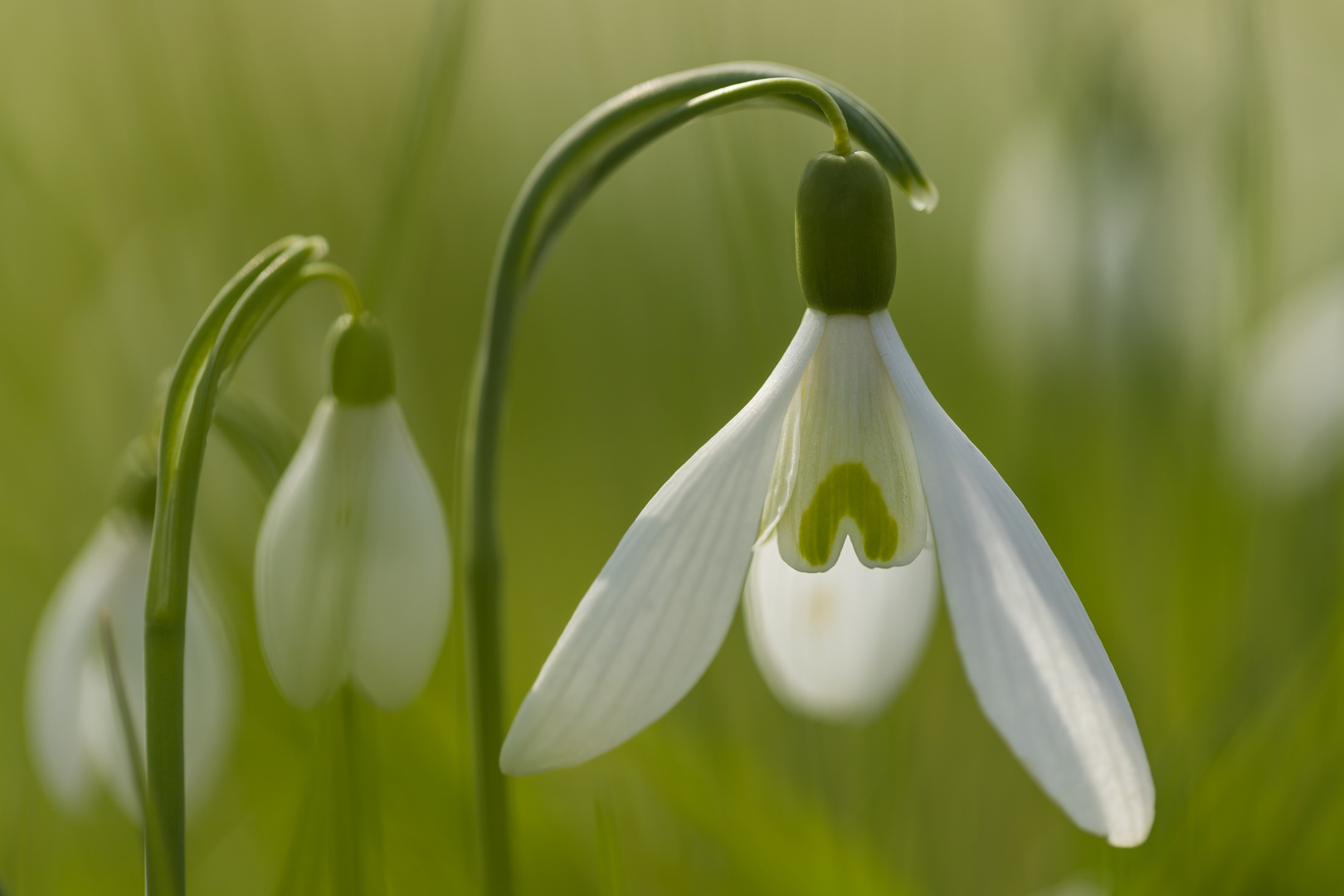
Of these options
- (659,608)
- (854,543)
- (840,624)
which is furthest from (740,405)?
(659,608)

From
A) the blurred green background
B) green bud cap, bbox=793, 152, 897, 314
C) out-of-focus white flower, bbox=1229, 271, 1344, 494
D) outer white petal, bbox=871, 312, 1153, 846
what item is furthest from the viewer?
out-of-focus white flower, bbox=1229, 271, 1344, 494

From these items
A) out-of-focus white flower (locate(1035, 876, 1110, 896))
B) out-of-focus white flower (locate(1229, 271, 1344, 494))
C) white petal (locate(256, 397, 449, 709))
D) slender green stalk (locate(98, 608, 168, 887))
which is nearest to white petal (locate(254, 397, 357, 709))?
white petal (locate(256, 397, 449, 709))

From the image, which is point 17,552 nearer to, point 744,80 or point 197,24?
point 197,24

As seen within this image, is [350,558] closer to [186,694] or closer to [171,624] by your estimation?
[171,624]

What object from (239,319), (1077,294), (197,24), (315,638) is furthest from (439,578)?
(197,24)

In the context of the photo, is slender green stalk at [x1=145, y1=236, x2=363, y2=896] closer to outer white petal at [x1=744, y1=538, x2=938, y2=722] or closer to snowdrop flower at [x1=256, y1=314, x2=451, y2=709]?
snowdrop flower at [x1=256, y1=314, x2=451, y2=709]

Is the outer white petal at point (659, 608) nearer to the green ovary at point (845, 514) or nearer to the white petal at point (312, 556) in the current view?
the green ovary at point (845, 514)
